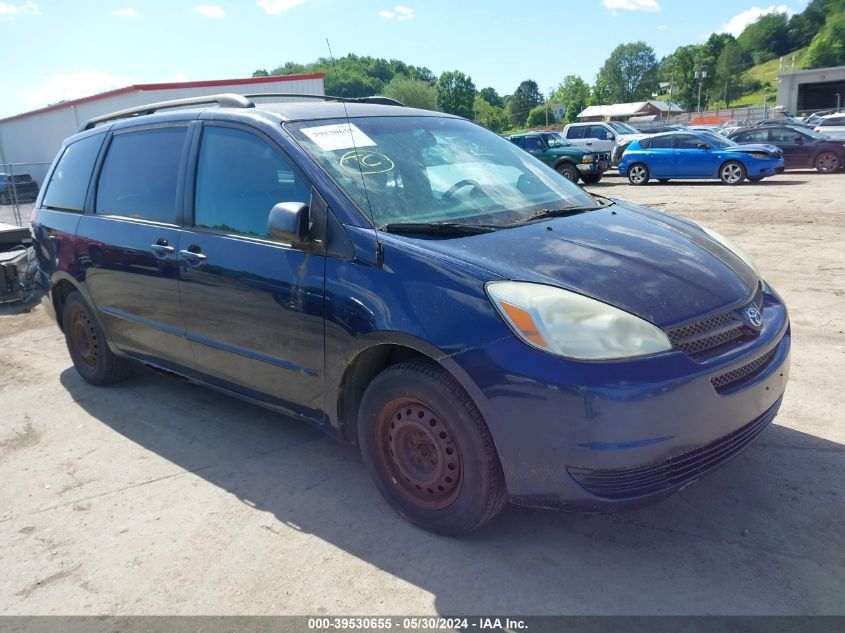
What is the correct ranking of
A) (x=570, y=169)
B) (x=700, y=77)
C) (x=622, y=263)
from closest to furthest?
1. (x=622, y=263)
2. (x=570, y=169)
3. (x=700, y=77)

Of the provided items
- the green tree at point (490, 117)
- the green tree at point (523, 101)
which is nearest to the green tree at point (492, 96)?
the green tree at point (523, 101)

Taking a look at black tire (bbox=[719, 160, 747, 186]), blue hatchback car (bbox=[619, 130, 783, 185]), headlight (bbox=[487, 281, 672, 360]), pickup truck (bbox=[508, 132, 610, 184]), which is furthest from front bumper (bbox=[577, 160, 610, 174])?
headlight (bbox=[487, 281, 672, 360])

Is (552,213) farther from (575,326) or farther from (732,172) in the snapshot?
(732,172)

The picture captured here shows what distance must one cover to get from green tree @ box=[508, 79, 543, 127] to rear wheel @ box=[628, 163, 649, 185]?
127m

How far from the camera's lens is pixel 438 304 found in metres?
2.71

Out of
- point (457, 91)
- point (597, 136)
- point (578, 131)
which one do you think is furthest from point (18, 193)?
point (457, 91)

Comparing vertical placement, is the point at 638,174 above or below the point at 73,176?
below

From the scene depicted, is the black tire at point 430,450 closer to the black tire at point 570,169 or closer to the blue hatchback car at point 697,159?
the blue hatchback car at point 697,159

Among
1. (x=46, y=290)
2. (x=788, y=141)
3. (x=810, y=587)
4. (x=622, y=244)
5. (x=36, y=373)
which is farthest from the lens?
(x=788, y=141)

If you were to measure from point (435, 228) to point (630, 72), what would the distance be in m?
169

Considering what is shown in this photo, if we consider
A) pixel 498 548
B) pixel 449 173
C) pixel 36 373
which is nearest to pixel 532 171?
pixel 449 173

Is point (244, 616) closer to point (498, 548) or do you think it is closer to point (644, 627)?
point (498, 548)

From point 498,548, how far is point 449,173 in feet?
6.13

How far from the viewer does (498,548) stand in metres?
2.90
